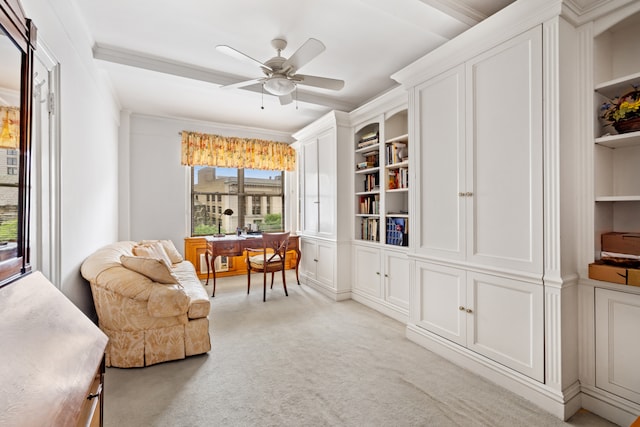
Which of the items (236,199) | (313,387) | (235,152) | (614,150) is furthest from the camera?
(236,199)

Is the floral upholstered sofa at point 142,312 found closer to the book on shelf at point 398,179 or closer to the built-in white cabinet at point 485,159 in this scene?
the built-in white cabinet at point 485,159

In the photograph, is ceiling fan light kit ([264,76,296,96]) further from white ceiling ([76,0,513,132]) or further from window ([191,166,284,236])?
window ([191,166,284,236])

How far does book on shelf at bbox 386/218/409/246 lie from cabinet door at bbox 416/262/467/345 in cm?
57

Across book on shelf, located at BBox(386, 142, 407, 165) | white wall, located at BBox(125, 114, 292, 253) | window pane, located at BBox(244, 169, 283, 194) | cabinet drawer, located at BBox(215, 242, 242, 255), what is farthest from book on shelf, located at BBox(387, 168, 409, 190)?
white wall, located at BBox(125, 114, 292, 253)

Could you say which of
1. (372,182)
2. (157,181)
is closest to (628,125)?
(372,182)

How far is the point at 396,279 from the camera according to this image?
10.5 ft

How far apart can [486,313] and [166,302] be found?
2301 mm

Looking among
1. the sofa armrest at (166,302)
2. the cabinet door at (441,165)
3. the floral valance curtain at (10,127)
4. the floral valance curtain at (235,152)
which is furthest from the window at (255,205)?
the floral valance curtain at (10,127)

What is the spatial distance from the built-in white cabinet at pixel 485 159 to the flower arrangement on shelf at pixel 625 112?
356 mm

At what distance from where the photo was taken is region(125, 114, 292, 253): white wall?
4.41 metres

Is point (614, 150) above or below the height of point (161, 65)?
below

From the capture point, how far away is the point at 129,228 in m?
4.32

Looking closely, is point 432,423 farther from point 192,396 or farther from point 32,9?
point 32,9

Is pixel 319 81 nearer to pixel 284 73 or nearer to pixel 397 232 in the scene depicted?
pixel 284 73
